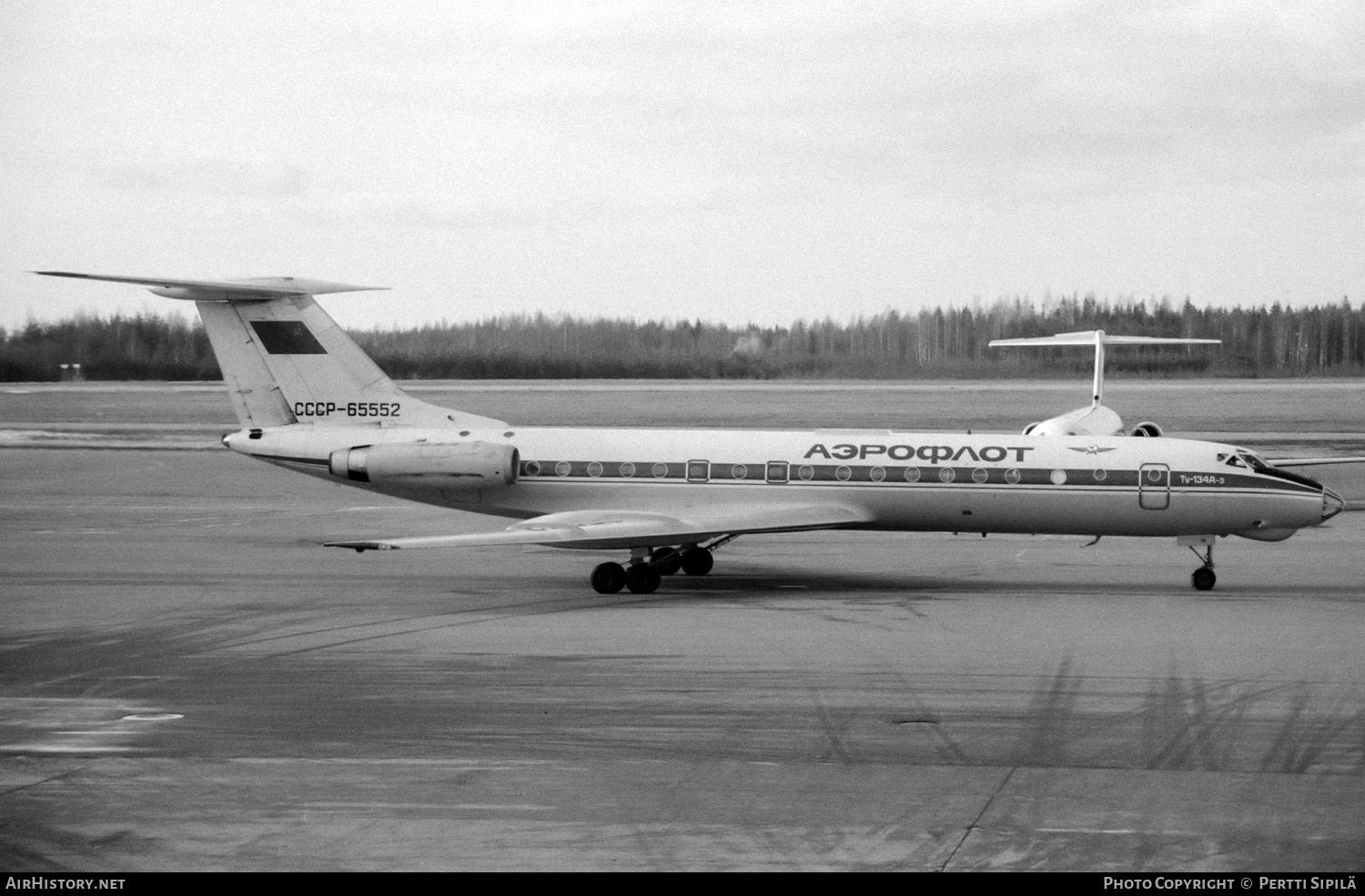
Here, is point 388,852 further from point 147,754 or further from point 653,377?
point 653,377

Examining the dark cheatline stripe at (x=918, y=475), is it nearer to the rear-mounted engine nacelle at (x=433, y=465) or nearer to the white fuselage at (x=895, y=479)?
the white fuselage at (x=895, y=479)

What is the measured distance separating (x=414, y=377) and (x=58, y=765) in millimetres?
39714

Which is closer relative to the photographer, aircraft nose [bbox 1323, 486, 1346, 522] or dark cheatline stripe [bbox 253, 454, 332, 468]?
aircraft nose [bbox 1323, 486, 1346, 522]

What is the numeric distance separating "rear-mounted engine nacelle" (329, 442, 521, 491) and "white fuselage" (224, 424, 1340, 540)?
0.14 meters

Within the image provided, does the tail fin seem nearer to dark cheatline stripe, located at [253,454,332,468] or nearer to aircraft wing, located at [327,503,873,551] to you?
dark cheatline stripe, located at [253,454,332,468]

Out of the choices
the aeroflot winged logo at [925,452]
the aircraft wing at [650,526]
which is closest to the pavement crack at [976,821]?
the aircraft wing at [650,526]

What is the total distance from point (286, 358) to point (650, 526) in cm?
693

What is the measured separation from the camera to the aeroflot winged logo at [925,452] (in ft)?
73.1

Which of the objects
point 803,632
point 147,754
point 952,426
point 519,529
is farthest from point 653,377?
point 147,754

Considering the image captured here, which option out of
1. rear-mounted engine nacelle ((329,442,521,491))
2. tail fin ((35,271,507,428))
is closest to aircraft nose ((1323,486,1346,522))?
rear-mounted engine nacelle ((329,442,521,491))

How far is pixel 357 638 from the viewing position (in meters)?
17.0

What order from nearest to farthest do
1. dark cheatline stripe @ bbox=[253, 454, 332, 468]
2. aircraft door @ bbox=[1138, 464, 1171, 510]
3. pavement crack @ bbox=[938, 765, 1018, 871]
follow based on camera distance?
pavement crack @ bbox=[938, 765, 1018, 871], aircraft door @ bbox=[1138, 464, 1171, 510], dark cheatline stripe @ bbox=[253, 454, 332, 468]

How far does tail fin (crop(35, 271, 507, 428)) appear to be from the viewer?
2353 cm

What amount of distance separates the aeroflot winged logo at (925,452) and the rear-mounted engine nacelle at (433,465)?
15.7 feet
